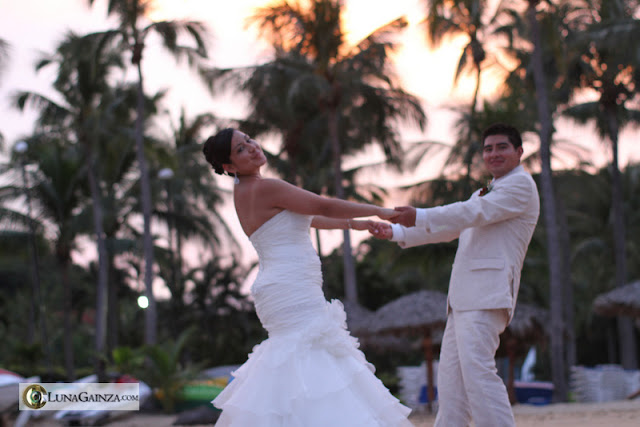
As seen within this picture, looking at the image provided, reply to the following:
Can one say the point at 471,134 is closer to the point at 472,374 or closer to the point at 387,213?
the point at 387,213

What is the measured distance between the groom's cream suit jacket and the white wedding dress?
83 cm

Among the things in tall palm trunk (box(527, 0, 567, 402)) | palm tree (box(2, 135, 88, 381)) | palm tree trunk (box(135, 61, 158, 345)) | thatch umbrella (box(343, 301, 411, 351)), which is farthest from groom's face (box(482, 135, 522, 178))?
palm tree (box(2, 135, 88, 381))

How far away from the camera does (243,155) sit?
422cm

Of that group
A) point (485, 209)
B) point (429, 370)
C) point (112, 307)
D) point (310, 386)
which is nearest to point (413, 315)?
point (429, 370)

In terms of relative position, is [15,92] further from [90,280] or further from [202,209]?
[90,280]

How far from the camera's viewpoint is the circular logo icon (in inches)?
313

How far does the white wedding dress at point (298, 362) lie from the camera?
3781 millimetres

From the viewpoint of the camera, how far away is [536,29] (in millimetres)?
19047

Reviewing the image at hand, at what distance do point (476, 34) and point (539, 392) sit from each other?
11.0 m


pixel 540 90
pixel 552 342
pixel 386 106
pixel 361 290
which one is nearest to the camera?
pixel 552 342

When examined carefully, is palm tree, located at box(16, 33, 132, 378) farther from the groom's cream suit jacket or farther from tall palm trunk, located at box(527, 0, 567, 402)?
the groom's cream suit jacket

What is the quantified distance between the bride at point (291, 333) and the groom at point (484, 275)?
570 mm

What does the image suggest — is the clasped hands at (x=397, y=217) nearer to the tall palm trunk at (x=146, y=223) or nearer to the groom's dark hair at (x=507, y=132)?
the groom's dark hair at (x=507, y=132)

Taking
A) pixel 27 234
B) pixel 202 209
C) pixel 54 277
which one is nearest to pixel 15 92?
pixel 27 234
